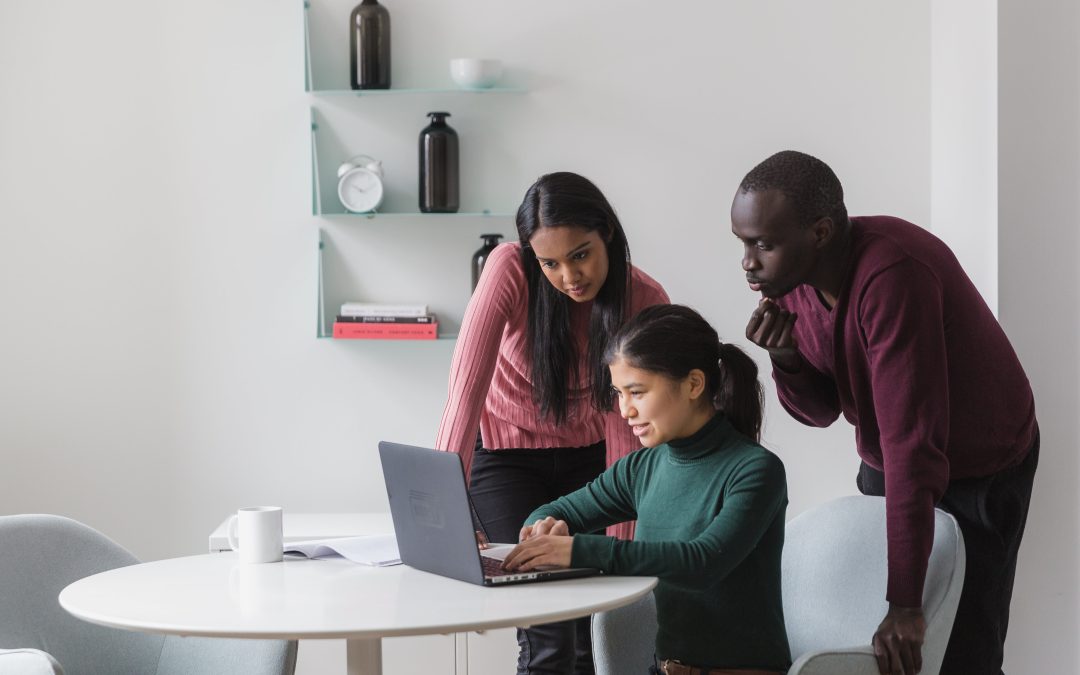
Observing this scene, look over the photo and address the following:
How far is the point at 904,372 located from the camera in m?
1.53

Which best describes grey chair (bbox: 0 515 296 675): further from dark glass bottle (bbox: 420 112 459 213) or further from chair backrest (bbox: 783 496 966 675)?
dark glass bottle (bbox: 420 112 459 213)

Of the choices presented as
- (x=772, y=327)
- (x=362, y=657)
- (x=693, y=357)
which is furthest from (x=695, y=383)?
(x=362, y=657)

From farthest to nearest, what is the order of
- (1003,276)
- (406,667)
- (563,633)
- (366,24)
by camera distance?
(366,24), (406,667), (1003,276), (563,633)

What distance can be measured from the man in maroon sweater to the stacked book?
1491 mm

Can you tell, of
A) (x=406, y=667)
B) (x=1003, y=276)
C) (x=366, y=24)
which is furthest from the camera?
(x=366, y=24)

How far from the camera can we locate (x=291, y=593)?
→ 4.86 ft

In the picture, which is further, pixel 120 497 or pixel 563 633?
pixel 120 497

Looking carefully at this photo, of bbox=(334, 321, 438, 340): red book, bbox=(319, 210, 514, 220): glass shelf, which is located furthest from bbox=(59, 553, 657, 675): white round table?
bbox=(319, 210, 514, 220): glass shelf

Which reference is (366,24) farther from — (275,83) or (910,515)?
(910,515)

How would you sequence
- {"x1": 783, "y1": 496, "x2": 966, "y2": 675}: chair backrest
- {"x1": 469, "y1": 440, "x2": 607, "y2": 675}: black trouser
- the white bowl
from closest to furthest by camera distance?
{"x1": 783, "y1": 496, "x2": 966, "y2": 675}: chair backrest, {"x1": 469, "y1": 440, "x2": 607, "y2": 675}: black trouser, the white bowl

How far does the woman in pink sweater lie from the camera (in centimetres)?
202

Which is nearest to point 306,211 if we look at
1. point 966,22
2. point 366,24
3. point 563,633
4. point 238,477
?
point 366,24

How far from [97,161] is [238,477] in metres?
1.00

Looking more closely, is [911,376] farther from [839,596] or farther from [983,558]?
[839,596]
